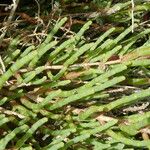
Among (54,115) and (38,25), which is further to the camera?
(38,25)

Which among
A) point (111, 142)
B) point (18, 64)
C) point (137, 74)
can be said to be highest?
point (18, 64)

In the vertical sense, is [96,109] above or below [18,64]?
below

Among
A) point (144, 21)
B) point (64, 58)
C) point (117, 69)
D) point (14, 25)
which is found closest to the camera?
point (117, 69)

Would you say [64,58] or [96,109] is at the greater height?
[64,58]

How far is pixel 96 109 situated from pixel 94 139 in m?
0.08

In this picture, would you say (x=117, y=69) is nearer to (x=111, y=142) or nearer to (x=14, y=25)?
(x=111, y=142)

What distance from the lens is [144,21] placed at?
4.82 feet

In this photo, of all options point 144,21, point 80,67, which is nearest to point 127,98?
point 80,67

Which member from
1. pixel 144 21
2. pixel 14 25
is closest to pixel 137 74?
pixel 144 21

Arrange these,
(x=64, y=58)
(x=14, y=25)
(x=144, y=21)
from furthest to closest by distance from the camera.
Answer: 1. (x=144, y=21)
2. (x=14, y=25)
3. (x=64, y=58)

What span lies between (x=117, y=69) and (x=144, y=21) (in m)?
0.50

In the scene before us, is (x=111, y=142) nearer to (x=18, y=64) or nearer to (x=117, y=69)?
(x=117, y=69)

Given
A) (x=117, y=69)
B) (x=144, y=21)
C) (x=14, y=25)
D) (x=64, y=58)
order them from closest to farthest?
(x=117, y=69) < (x=64, y=58) < (x=14, y=25) < (x=144, y=21)

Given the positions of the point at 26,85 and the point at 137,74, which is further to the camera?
the point at 137,74
